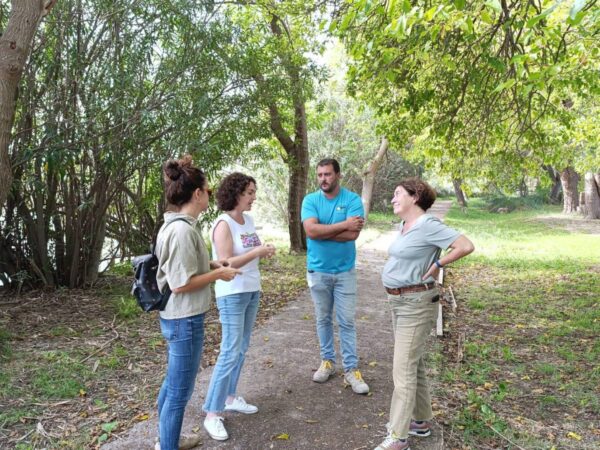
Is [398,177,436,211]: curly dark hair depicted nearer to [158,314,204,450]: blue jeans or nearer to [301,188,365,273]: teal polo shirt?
[301,188,365,273]: teal polo shirt

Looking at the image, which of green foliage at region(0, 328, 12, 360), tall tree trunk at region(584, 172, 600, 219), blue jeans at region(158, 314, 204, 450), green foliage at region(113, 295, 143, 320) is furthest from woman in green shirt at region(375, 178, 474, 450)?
tall tree trunk at region(584, 172, 600, 219)

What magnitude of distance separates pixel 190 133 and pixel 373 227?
52.8 feet

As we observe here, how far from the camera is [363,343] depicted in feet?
20.4

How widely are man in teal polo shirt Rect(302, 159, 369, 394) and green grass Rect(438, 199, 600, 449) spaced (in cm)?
107

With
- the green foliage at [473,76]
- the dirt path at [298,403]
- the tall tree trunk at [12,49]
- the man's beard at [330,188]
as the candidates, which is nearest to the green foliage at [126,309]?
the dirt path at [298,403]

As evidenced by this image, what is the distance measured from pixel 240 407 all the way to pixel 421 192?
2273 mm

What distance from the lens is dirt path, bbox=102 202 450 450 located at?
3.76 m

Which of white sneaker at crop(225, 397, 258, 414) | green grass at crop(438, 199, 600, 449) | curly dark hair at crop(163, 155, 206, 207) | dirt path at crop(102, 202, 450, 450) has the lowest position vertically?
green grass at crop(438, 199, 600, 449)

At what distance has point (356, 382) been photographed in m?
4.58

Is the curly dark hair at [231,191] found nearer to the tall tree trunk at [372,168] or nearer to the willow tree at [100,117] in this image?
the willow tree at [100,117]

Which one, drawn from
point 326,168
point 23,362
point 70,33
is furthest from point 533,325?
point 70,33

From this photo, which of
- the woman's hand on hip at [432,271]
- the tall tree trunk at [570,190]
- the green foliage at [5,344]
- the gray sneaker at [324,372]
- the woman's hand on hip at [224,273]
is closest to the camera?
the woman's hand on hip at [224,273]

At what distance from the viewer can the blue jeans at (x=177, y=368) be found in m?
3.12

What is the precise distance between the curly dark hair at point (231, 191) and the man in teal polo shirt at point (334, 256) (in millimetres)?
951
